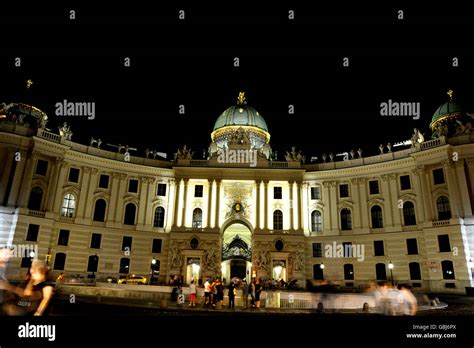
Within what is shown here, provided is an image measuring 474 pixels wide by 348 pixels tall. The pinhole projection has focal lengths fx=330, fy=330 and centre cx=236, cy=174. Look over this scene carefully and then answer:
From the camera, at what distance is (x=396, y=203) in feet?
146

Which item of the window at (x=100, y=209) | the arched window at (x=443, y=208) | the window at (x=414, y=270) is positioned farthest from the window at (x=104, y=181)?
the arched window at (x=443, y=208)

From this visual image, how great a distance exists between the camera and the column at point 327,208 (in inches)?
1877

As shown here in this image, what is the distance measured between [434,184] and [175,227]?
34.3 m

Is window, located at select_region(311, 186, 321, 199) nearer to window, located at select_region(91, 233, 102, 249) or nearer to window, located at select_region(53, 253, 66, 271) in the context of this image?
window, located at select_region(91, 233, 102, 249)

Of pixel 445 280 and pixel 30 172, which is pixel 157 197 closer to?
pixel 30 172

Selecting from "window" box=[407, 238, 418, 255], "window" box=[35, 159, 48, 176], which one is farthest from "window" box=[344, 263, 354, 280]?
"window" box=[35, 159, 48, 176]

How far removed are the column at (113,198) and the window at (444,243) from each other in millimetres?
41698

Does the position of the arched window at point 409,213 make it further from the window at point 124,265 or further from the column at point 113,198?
the column at point 113,198

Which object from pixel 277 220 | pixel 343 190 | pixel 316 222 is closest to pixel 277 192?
pixel 277 220

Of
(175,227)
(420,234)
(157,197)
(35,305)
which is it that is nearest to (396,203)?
(420,234)

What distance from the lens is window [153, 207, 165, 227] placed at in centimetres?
4825

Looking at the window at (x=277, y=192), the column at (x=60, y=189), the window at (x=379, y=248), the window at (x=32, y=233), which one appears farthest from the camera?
the window at (x=277, y=192)

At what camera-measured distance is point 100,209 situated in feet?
151

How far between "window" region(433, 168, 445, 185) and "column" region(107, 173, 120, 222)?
42551mm
